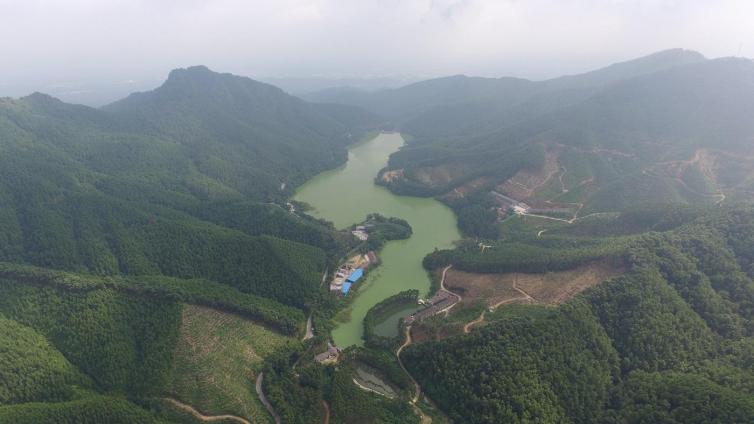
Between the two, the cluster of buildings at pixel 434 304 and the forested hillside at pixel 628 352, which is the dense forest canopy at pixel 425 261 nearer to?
the forested hillside at pixel 628 352

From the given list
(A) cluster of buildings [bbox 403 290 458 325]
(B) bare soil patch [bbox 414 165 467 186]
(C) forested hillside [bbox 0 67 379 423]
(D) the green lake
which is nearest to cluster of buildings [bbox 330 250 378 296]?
(D) the green lake

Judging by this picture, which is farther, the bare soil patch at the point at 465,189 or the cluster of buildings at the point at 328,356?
the bare soil patch at the point at 465,189

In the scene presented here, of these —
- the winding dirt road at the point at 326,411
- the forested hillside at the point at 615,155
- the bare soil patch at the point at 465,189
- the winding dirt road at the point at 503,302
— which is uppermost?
the forested hillside at the point at 615,155

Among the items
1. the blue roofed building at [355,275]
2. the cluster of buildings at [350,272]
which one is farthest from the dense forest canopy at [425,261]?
the blue roofed building at [355,275]

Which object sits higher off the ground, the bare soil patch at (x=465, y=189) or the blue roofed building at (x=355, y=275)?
the bare soil patch at (x=465, y=189)

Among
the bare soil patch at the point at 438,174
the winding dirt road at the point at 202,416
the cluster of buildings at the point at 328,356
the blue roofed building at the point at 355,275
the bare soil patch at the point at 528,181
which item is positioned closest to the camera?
the winding dirt road at the point at 202,416

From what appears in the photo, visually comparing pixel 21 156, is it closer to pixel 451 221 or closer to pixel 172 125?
pixel 172 125

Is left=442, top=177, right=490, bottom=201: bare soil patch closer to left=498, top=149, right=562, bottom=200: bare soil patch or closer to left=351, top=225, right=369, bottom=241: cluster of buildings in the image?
left=498, top=149, right=562, bottom=200: bare soil patch
